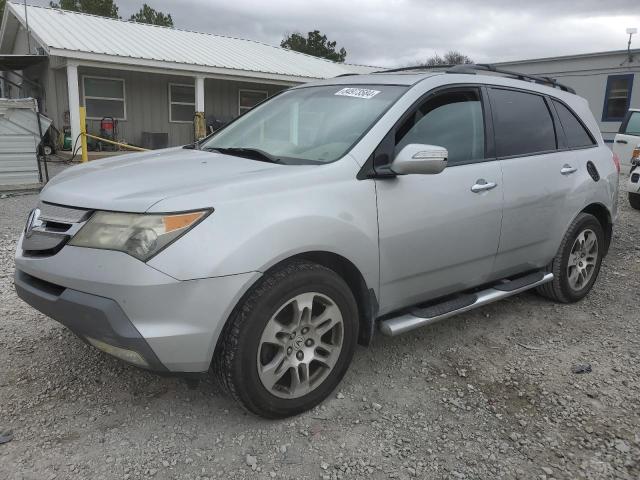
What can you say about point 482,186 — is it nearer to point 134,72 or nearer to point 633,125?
point 633,125

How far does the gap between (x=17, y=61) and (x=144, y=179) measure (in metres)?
12.7

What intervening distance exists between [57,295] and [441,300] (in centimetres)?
225

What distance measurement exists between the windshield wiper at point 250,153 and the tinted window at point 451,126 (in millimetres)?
731

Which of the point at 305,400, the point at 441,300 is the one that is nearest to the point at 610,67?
the point at 441,300

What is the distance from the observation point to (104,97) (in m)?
16.1

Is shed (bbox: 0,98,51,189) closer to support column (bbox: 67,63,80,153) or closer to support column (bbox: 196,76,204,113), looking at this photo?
support column (bbox: 67,63,80,153)

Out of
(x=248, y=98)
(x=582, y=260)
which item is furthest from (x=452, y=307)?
(x=248, y=98)

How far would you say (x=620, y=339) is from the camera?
12.6ft

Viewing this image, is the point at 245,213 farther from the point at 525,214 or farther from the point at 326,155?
the point at 525,214

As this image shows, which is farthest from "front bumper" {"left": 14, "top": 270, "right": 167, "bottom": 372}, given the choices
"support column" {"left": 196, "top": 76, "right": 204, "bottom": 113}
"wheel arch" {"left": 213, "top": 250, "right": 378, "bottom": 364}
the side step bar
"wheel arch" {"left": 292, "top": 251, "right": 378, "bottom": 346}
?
"support column" {"left": 196, "top": 76, "right": 204, "bottom": 113}

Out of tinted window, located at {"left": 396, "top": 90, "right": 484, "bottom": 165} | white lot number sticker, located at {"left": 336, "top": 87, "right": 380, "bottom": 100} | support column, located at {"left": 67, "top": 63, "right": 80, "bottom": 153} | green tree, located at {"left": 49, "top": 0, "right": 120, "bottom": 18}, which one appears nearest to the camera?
tinted window, located at {"left": 396, "top": 90, "right": 484, "bottom": 165}

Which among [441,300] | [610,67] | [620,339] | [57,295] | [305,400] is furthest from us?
[610,67]

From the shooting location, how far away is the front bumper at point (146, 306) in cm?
226

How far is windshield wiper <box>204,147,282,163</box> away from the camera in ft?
10.0
